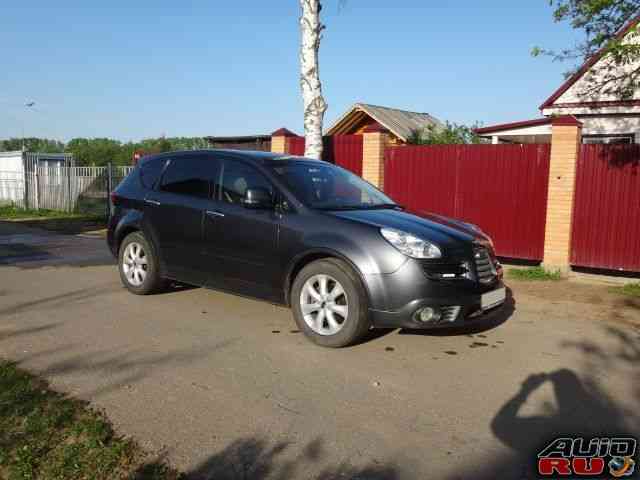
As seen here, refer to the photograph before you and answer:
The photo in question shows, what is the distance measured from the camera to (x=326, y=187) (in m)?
6.01

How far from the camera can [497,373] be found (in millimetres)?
4613

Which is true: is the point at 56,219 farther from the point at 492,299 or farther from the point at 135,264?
the point at 492,299

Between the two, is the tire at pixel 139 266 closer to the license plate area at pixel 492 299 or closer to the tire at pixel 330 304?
the tire at pixel 330 304

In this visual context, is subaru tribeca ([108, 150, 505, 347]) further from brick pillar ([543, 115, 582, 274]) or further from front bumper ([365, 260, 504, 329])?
brick pillar ([543, 115, 582, 274])

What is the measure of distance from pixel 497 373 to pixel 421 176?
22.7 feet

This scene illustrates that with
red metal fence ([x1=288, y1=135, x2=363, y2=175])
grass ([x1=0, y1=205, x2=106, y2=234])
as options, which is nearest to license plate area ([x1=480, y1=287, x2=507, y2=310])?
red metal fence ([x1=288, y1=135, x2=363, y2=175])

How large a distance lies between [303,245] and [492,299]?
178 cm

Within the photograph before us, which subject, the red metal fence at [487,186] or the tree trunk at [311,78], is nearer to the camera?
the red metal fence at [487,186]

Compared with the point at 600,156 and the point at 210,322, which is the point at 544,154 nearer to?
the point at 600,156

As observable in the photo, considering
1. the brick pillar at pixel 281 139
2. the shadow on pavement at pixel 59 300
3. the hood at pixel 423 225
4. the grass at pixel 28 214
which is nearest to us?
the hood at pixel 423 225

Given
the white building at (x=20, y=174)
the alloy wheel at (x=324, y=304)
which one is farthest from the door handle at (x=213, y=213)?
the white building at (x=20, y=174)

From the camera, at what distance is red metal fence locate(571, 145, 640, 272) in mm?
8922

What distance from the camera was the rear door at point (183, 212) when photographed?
6.22m

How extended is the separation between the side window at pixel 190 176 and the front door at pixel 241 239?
0.19 meters
